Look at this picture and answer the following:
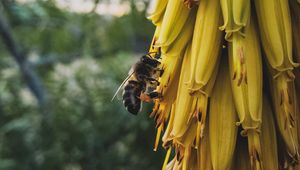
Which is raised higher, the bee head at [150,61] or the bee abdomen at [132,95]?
the bee head at [150,61]

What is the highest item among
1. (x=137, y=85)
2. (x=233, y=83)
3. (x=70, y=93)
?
(x=70, y=93)

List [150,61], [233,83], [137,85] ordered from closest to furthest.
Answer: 1. [233,83]
2. [150,61]
3. [137,85]

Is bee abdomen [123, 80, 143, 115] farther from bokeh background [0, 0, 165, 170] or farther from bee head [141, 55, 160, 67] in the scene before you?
bokeh background [0, 0, 165, 170]

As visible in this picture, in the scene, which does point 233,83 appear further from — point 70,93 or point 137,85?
point 70,93

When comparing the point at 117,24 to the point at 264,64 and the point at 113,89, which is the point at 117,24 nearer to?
the point at 113,89

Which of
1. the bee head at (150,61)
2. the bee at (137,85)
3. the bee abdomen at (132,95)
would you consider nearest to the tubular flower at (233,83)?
the bee head at (150,61)

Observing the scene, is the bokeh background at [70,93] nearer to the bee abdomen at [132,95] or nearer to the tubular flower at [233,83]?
the bee abdomen at [132,95]

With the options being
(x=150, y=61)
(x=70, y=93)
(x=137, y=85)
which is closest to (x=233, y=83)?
(x=150, y=61)
